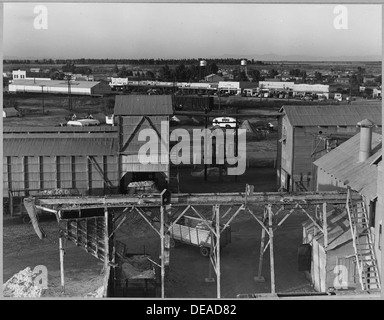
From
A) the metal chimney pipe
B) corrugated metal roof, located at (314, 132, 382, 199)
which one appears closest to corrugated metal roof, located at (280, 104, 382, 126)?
corrugated metal roof, located at (314, 132, 382, 199)

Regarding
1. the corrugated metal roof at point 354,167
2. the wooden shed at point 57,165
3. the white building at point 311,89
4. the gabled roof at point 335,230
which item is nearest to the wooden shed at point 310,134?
the corrugated metal roof at point 354,167

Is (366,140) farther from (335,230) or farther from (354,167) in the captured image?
(335,230)

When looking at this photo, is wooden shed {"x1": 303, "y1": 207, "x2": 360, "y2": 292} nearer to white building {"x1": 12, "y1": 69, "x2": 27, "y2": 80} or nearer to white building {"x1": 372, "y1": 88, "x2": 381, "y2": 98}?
white building {"x1": 372, "y1": 88, "x2": 381, "y2": 98}

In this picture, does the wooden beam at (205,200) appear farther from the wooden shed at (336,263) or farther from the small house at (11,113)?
the small house at (11,113)

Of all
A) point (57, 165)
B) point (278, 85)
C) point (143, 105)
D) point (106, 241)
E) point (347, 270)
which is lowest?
point (347, 270)

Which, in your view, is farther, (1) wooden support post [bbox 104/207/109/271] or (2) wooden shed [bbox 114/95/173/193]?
(2) wooden shed [bbox 114/95/173/193]

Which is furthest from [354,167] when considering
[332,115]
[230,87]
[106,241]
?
[230,87]
